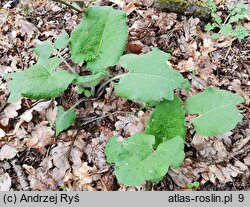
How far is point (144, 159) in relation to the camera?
269 centimetres

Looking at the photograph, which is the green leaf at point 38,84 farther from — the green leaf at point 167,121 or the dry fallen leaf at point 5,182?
the green leaf at point 167,121

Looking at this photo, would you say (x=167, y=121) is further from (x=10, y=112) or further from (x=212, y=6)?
(x=212, y=6)

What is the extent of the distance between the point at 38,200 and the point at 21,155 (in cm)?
55

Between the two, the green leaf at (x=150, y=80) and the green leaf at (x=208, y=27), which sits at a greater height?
the green leaf at (x=150, y=80)

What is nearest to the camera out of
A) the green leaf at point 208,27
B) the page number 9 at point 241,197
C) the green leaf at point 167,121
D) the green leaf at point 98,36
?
the page number 9 at point 241,197

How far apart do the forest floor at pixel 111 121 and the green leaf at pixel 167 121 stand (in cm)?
24

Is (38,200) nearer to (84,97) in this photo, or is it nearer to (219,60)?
(84,97)

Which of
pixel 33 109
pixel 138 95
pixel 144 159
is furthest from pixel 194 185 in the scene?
pixel 33 109

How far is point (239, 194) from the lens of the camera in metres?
2.88

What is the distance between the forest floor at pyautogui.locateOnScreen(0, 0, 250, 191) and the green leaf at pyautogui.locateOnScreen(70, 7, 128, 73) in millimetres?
466

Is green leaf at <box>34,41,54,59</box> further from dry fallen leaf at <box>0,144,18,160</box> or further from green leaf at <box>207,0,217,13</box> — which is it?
green leaf at <box>207,0,217,13</box>

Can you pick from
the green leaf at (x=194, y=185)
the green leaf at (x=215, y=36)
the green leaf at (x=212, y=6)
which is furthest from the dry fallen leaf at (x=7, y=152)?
the green leaf at (x=212, y=6)

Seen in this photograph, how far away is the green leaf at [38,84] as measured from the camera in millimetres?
2986

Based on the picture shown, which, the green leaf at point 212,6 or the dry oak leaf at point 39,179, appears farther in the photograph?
the green leaf at point 212,6
